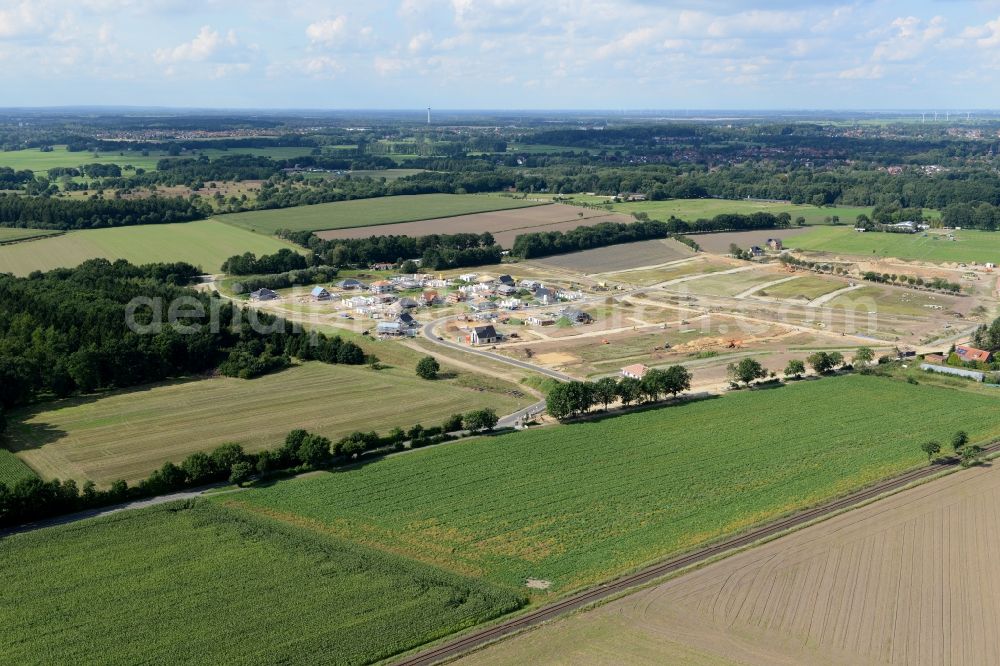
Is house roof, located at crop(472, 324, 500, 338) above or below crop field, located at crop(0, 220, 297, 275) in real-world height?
below

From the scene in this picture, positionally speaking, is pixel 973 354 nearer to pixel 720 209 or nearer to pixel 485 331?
pixel 485 331

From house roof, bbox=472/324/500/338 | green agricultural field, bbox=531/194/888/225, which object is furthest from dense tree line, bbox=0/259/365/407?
green agricultural field, bbox=531/194/888/225

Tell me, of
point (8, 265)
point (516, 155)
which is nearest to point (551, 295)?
point (8, 265)

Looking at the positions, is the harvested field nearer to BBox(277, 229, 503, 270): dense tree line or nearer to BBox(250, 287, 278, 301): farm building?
BBox(277, 229, 503, 270): dense tree line

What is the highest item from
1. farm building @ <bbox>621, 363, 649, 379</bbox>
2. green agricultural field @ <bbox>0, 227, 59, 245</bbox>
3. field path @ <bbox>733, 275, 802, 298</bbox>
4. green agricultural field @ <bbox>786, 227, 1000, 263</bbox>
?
green agricultural field @ <bbox>0, 227, 59, 245</bbox>

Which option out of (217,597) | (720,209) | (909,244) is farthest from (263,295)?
(720,209)

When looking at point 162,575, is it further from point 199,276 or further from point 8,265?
point 8,265

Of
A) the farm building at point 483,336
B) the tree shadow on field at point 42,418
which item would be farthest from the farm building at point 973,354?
the tree shadow on field at point 42,418
